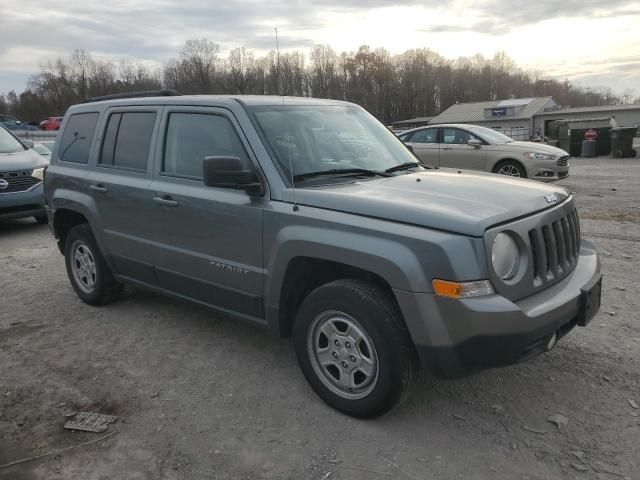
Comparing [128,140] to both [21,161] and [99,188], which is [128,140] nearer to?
[99,188]

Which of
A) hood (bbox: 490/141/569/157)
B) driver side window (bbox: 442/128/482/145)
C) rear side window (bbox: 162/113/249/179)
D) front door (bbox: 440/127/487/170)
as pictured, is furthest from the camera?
driver side window (bbox: 442/128/482/145)

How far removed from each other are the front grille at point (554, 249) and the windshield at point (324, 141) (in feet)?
4.19

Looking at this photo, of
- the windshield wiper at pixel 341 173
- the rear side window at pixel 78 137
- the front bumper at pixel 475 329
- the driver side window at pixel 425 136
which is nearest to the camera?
the front bumper at pixel 475 329

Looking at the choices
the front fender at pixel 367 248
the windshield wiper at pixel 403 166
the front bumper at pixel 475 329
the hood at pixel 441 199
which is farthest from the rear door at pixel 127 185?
the front bumper at pixel 475 329

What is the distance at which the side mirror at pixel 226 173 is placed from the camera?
10.6 feet

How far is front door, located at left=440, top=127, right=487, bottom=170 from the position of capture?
484 inches

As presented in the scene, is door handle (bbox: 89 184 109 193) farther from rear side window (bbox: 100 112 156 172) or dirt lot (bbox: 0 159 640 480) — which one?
dirt lot (bbox: 0 159 640 480)

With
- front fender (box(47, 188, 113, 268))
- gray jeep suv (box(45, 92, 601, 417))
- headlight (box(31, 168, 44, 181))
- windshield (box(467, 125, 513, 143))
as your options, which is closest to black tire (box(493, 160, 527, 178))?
windshield (box(467, 125, 513, 143))

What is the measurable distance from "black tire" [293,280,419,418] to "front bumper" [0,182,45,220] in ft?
24.1

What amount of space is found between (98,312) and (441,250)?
376 cm

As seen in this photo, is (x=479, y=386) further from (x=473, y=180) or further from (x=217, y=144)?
(x=217, y=144)

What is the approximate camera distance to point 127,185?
4.35 meters

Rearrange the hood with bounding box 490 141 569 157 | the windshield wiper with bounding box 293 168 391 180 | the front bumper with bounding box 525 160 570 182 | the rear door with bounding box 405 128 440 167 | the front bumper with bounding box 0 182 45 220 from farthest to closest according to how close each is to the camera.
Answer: the rear door with bounding box 405 128 440 167, the hood with bounding box 490 141 569 157, the front bumper with bounding box 525 160 570 182, the front bumper with bounding box 0 182 45 220, the windshield wiper with bounding box 293 168 391 180

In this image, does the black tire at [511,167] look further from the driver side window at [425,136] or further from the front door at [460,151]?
the driver side window at [425,136]
